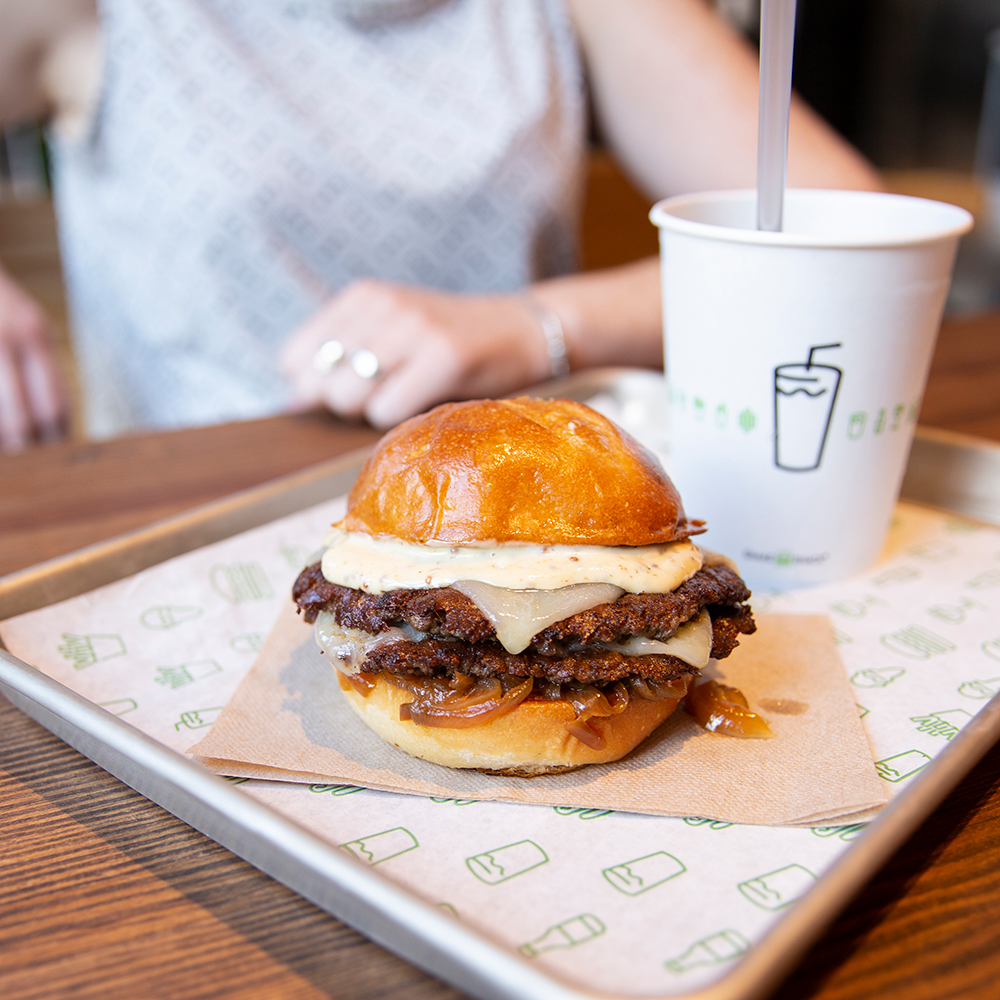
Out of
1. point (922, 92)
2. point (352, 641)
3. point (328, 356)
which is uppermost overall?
point (922, 92)

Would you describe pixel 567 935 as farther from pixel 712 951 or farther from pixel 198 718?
pixel 198 718

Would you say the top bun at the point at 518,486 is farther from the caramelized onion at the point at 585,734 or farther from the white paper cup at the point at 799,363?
the white paper cup at the point at 799,363

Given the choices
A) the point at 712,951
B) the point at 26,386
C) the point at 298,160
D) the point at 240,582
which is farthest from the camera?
the point at 298,160

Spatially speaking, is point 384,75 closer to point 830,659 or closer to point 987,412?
point 987,412


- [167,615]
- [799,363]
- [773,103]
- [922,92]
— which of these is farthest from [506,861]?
[922,92]

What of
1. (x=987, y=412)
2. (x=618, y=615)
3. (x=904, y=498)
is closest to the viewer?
(x=618, y=615)

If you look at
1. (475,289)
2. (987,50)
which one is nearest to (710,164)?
(475,289)

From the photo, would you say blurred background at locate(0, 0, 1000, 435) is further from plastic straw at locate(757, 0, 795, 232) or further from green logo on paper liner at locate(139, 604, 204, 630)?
green logo on paper liner at locate(139, 604, 204, 630)
